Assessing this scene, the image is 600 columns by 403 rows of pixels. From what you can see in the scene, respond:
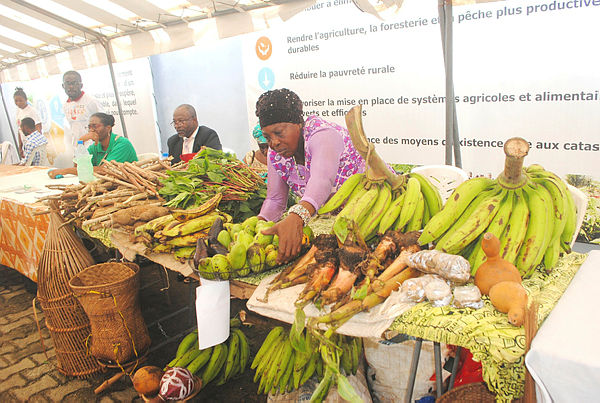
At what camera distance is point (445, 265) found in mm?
1318

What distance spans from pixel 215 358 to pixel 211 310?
1.09 m

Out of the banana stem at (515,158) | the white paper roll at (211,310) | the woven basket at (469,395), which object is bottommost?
the woven basket at (469,395)

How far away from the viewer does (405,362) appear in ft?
6.61

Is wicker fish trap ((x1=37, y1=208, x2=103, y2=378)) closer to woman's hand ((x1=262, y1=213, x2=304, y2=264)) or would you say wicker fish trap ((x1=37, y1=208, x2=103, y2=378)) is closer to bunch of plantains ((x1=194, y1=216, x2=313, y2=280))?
bunch of plantains ((x1=194, y1=216, x2=313, y2=280))

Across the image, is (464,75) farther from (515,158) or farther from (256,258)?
(256,258)

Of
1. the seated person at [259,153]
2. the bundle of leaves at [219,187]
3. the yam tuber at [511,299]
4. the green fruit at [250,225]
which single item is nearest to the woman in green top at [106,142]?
the seated person at [259,153]

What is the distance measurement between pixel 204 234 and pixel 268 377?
86 centimetres

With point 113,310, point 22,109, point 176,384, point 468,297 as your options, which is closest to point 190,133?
point 113,310

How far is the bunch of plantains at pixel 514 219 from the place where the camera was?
140cm

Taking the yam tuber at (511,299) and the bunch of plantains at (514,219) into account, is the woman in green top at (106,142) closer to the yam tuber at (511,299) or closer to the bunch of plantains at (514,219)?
the bunch of plantains at (514,219)

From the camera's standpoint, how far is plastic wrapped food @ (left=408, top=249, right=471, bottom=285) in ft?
4.31

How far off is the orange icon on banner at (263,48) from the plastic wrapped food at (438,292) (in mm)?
4563

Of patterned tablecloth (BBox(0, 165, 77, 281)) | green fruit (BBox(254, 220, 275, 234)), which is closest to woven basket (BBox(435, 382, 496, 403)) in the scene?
green fruit (BBox(254, 220, 275, 234))

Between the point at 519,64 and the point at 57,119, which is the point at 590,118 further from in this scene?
the point at 57,119
